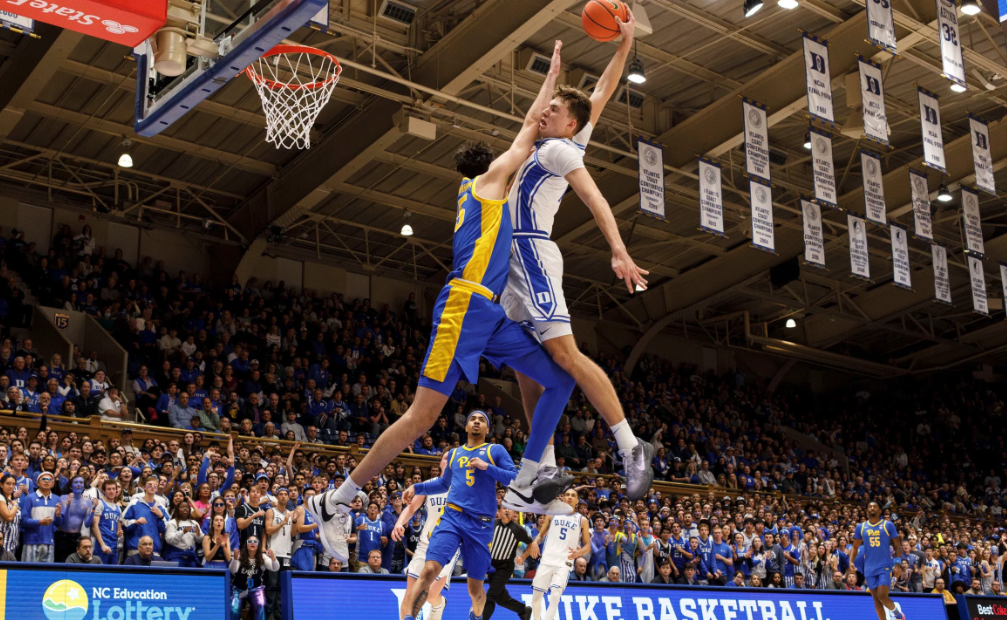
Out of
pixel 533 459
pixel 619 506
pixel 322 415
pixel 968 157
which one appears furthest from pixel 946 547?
pixel 533 459

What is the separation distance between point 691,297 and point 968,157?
950cm

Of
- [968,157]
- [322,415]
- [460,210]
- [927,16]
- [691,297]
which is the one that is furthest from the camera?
[691,297]

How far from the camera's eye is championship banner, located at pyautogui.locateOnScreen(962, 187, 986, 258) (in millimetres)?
22781

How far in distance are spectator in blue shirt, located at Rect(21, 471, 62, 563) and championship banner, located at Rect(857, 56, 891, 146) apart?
47.9 ft

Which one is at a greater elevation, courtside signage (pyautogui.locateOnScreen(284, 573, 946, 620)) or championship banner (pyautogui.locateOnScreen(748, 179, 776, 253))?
championship banner (pyautogui.locateOnScreen(748, 179, 776, 253))

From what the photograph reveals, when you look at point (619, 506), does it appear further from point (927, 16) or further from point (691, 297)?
point (691, 297)

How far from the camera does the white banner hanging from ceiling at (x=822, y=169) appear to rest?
19.8 meters

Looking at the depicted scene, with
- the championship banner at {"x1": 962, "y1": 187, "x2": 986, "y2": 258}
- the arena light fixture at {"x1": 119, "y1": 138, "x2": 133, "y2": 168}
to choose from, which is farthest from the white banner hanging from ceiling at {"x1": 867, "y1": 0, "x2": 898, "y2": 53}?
the arena light fixture at {"x1": 119, "y1": 138, "x2": 133, "y2": 168}

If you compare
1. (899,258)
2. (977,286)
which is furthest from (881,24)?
(977,286)

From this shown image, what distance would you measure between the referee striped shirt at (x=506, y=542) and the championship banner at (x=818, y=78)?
999cm

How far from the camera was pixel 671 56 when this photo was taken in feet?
70.6

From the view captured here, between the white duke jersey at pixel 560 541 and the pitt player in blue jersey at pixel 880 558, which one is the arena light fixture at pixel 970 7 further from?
the white duke jersey at pixel 560 541

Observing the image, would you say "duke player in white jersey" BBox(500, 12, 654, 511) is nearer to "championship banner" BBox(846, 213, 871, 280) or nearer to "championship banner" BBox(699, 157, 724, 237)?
"championship banner" BBox(699, 157, 724, 237)

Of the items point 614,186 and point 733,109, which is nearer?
point 733,109
